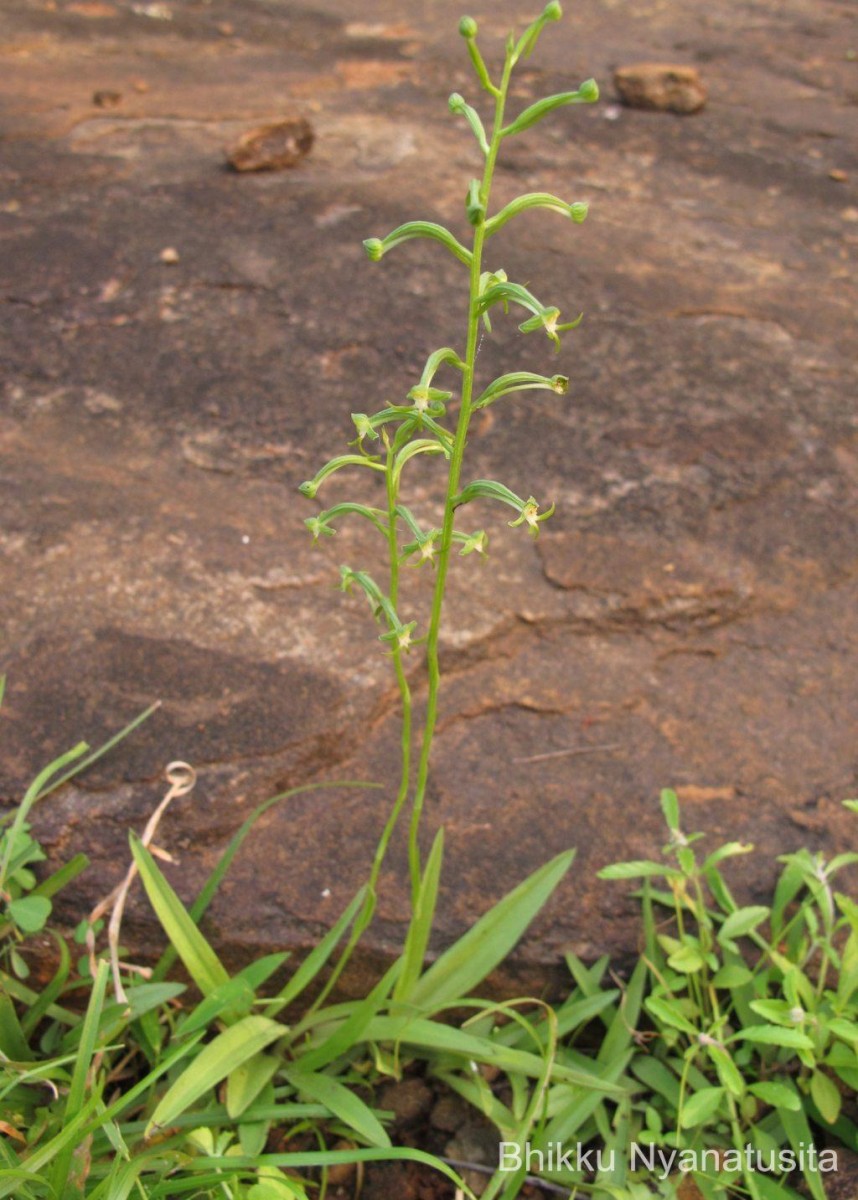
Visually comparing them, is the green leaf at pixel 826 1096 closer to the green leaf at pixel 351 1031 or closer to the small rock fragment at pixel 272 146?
the green leaf at pixel 351 1031

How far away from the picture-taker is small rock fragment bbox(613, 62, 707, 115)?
4902mm

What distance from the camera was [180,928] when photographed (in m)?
2.05

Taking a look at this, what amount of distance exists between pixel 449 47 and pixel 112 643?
4.10 m

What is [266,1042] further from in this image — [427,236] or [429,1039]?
[427,236]

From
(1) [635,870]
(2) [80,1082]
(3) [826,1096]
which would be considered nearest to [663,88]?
(1) [635,870]

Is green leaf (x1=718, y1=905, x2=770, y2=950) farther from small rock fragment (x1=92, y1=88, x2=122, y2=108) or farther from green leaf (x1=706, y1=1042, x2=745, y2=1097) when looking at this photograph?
small rock fragment (x1=92, y1=88, x2=122, y2=108)

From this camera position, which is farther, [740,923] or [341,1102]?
[740,923]

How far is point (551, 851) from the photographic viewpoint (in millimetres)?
2338

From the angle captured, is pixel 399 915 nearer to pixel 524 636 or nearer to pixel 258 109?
pixel 524 636

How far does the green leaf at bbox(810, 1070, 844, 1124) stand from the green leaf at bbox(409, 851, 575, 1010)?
554mm

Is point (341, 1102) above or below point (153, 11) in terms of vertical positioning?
below

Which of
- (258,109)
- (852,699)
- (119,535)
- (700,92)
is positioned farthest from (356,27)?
(852,699)

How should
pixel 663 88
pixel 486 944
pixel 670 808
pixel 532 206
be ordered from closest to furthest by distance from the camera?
pixel 532 206 < pixel 486 944 < pixel 670 808 < pixel 663 88

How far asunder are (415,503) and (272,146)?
191 centimetres
